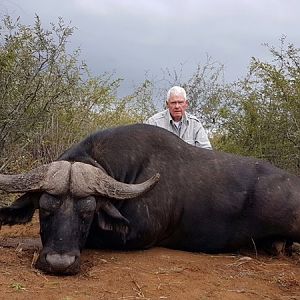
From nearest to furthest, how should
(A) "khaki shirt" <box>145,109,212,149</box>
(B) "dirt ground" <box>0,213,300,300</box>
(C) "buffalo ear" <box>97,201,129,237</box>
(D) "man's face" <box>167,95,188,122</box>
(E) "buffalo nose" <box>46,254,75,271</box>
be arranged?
(B) "dirt ground" <box>0,213,300,300</box>, (E) "buffalo nose" <box>46,254,75,271</box>, (C) "buffalo ear" <box>97,201,129,237</box>, (D) "man's face" <box>167,95,188,122</box>, (A) "khaki shirt" <box>145,109,212,149</box>

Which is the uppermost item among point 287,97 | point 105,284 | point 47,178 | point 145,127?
point 287,97

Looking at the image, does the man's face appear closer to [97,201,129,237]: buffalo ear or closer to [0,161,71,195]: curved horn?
[97,201,129,237]: buffalo ear

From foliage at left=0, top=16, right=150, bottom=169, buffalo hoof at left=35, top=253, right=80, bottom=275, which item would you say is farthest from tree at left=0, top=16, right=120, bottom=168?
buffalo hoof at left=35, top=253, right=80, bottom=275

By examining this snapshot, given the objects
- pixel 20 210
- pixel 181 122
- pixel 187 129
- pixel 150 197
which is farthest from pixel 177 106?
pixel 20 210

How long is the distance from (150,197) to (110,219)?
2.25 feet

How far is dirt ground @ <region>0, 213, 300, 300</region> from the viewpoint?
5422 mm

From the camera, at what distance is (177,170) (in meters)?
7.73

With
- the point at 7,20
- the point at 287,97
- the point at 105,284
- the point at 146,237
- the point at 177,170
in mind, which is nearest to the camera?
the point at 105,284

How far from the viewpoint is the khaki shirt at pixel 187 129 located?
1009cm

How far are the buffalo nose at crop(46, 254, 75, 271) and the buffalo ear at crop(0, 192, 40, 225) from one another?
88 cm

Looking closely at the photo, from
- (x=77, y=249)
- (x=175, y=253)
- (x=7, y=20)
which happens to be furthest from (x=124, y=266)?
(x=7, y=20)

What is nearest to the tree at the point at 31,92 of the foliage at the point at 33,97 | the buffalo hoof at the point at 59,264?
the foliage at the point at 33,97

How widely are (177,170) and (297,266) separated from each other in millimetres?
1746

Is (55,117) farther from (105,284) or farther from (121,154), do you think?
(105,284)
